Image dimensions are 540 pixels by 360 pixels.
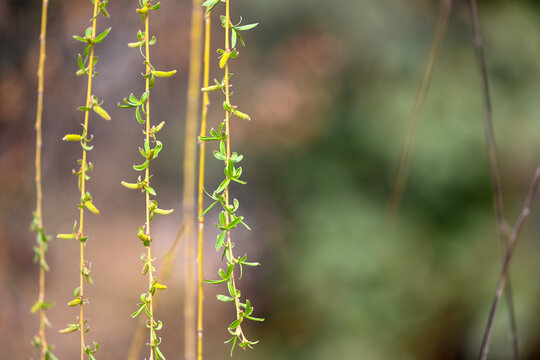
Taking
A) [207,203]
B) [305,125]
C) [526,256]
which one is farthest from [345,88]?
[526,256]

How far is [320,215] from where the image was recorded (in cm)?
214

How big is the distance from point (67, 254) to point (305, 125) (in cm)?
103

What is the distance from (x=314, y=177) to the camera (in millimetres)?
2189

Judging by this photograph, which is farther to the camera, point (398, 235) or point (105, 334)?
point (105, 334)

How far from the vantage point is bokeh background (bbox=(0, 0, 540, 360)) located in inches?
79.7

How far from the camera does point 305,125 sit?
2.26 metres

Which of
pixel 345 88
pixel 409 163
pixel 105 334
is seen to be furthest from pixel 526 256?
pixel 105 334

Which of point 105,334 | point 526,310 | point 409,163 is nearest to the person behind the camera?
point 526,310

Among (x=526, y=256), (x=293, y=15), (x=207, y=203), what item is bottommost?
(x=526, y=256)

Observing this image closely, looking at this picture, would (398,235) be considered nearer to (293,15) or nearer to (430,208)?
(430,208)

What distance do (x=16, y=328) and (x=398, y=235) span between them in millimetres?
1369

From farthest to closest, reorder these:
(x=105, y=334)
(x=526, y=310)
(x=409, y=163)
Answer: (x=105, y=334)
(x=409, y=163)
(x=526, y=310)

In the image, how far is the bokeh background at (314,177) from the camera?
202 cm

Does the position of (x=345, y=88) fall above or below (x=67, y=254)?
above
